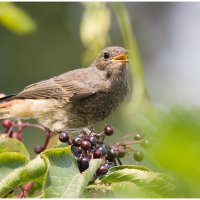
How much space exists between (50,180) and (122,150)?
3.76 feet

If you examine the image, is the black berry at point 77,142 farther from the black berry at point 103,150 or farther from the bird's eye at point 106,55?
the bird's eye at point 106,55

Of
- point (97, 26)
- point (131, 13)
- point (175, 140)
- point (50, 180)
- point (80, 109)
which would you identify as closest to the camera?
point (175, 140)

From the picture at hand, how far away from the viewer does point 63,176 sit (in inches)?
55.9

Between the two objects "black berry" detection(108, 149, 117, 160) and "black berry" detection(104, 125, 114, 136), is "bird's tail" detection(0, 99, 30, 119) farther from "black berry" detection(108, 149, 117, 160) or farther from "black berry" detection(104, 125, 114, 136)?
"black berry" detection(108, 149, 117, 160)

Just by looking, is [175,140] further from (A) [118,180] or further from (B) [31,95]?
(B) [31,95]

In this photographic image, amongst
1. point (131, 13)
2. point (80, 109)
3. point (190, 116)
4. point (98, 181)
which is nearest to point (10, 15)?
point (98, 181)

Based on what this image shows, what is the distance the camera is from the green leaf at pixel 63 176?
4.05 ft

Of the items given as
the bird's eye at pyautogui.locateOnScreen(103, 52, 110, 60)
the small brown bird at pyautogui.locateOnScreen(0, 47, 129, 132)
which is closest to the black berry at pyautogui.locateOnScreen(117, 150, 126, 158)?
the small brown bird at pyautogui.locateOnScreen(0, 47, 129, 132)

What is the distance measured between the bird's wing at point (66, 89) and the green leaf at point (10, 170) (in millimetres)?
3109

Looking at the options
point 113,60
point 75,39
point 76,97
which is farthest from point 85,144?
A: point 75,39

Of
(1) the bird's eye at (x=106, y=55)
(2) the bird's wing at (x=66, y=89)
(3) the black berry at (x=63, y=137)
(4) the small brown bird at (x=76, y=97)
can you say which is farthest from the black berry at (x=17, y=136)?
(1) the bird's eye at (x=106, y=55)

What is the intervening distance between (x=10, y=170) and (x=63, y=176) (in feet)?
0.72

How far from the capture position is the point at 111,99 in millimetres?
4758

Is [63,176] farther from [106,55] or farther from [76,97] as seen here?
[106,55]
